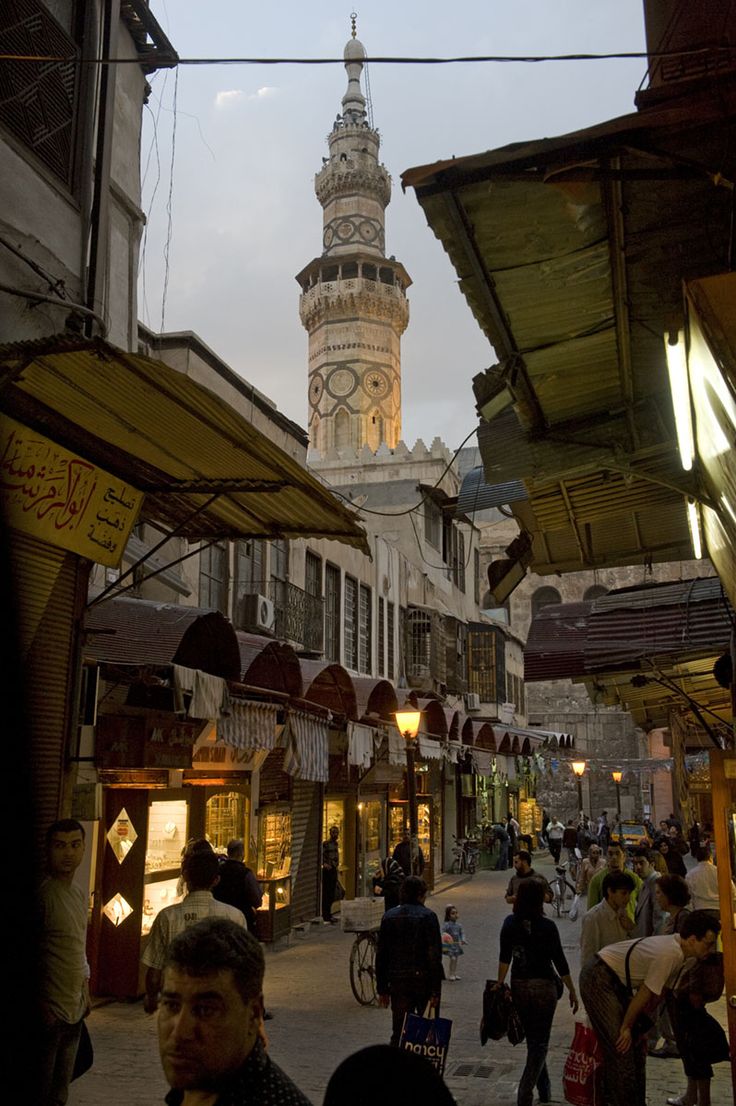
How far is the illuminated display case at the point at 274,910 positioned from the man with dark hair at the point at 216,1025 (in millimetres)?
12741

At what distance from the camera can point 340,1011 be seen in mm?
10664

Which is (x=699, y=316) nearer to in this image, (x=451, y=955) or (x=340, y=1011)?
(x=340, y=1011)

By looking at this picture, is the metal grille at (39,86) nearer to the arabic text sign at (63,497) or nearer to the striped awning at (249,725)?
the arabic text sign at (63,497)

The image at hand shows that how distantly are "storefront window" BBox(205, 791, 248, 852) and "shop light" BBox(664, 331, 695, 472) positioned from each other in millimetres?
10246

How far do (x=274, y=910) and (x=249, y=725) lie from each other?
492 cm

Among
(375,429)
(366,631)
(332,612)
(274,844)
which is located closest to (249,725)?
(274,844)

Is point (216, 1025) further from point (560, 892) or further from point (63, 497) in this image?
point (560, 892)

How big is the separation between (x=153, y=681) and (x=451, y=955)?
229 inches

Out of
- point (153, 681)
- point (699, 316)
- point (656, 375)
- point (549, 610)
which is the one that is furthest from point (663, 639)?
point (699, 316)

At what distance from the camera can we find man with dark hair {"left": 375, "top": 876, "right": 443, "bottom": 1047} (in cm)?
771

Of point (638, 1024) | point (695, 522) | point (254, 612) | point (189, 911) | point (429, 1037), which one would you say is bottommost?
point (429, 1037)

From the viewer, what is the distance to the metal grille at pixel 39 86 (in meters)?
7.69

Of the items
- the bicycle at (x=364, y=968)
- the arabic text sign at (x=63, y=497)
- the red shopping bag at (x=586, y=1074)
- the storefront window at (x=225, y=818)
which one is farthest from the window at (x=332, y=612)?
the red shopping bag at (x=586, y=1074)

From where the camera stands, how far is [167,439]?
6379 mm
